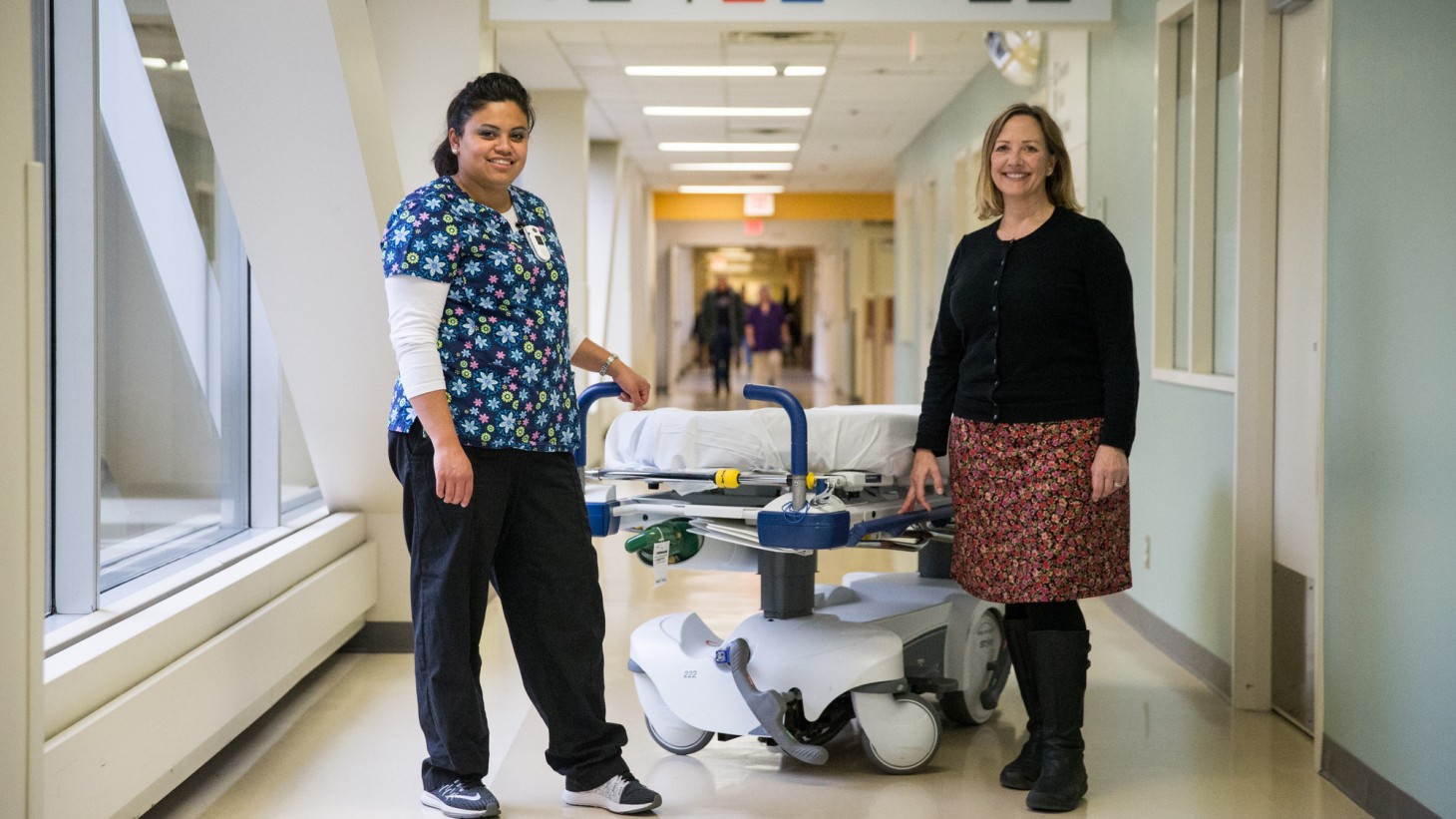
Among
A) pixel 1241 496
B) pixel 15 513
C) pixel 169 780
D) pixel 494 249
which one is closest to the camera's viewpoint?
pixel 15 513

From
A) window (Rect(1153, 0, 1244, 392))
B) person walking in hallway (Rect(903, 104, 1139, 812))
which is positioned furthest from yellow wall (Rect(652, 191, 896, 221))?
person walking in hallway (Rect(903, 104, 1139, 812))

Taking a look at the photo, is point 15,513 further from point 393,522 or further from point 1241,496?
point 1241,496

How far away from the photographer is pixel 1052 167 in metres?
3.09

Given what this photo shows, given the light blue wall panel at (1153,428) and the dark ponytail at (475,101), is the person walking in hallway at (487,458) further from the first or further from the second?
the light blue wall panel at (1153,428)

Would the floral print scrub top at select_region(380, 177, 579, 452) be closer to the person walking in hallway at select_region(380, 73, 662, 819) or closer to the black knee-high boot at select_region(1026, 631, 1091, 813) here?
the person walking in hallway at select_region(380, 73, 662, 819)

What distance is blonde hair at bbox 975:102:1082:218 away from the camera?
3.06 m

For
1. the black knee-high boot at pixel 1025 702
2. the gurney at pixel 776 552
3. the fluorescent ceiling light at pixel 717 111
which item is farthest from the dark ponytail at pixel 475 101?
the fluorescent ceiling light at pixel 717 111

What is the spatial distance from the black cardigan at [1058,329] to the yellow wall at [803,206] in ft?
55.9

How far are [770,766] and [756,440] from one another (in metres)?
0.83

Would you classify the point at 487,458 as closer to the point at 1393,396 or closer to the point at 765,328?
the point at 1393,396

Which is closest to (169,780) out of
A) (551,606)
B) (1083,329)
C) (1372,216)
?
(551,606)

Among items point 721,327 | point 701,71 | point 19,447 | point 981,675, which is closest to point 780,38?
point 701,71

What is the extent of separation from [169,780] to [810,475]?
1.50 metres

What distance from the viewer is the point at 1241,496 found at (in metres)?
3.97
